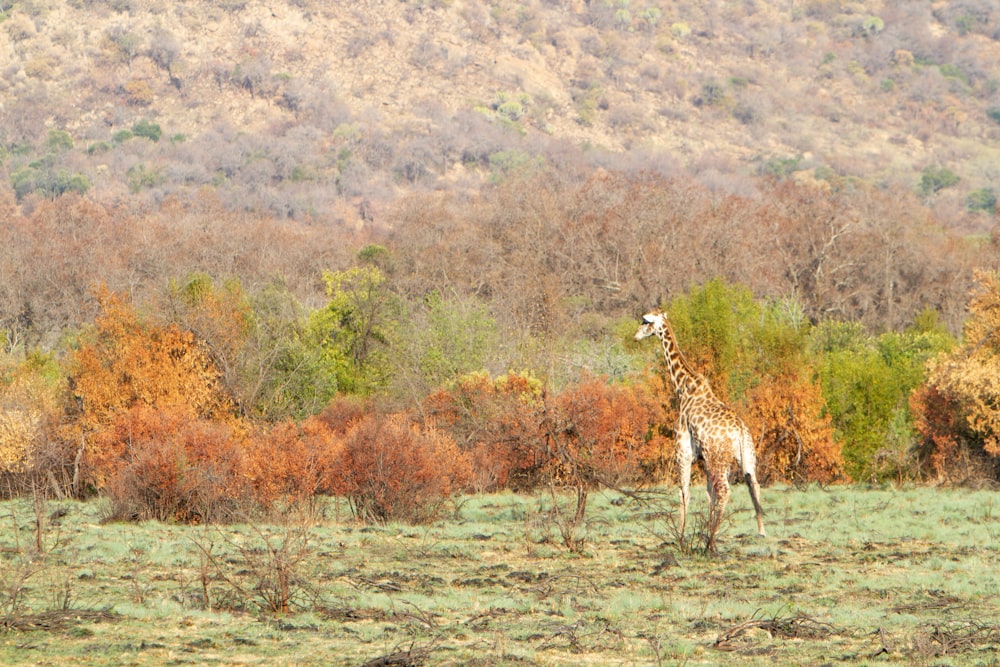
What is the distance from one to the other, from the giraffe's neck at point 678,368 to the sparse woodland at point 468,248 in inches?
70.9

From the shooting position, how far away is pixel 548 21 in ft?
478

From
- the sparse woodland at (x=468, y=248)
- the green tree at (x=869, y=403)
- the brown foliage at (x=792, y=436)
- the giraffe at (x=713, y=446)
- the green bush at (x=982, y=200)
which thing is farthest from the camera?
the green bush at (x=982, y=200)

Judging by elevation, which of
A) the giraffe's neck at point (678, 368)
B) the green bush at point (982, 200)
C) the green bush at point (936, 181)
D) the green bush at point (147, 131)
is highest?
the green bush at point (147, 131)

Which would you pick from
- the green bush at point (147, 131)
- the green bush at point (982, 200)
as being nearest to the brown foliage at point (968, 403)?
the green bush at point (982, 200)

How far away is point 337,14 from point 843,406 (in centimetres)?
11616

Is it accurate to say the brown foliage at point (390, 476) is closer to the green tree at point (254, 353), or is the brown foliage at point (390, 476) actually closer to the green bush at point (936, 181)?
the green tree at point (254, 353)

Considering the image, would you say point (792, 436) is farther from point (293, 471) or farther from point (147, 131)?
point (147, 131)

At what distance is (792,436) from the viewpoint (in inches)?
976

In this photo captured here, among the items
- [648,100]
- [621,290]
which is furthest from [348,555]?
Answer: [648,100]

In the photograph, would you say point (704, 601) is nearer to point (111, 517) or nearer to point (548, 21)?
point (111, 517)

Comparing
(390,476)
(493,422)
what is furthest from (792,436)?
(390,476)

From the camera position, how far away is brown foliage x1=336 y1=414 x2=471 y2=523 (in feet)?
61.3

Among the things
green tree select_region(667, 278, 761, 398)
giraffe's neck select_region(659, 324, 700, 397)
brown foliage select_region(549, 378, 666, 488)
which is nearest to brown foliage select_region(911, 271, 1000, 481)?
green tree select_region(667, 278, 761, 398)

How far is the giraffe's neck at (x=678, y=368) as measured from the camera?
57.1ft
